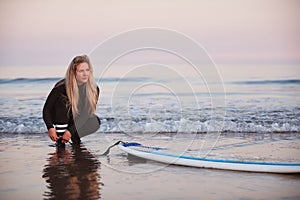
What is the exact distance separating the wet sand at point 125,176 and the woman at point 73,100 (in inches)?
13.2

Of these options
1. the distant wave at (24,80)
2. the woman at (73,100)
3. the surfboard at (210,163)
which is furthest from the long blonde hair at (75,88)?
the distant wave at (24,80)

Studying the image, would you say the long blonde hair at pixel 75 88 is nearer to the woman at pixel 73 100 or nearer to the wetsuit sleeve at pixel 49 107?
the woman at pixel 73 100

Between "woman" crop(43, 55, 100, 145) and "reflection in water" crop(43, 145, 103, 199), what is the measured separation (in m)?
0.24

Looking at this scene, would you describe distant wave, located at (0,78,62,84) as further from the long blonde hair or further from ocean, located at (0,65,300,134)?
the long blonde hair

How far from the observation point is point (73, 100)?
13.2 feet

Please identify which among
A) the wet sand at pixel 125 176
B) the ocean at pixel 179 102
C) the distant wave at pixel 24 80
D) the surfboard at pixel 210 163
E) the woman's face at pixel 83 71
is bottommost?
the wet sand at pixel 125 176

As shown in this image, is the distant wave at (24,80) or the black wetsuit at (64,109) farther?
the distant wave at (24,80)

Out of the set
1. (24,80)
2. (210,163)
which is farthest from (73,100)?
(24,80)

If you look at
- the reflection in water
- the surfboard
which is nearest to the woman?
the reflection in water

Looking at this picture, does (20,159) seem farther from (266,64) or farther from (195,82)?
(266,64)

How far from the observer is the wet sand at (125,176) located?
304 cm

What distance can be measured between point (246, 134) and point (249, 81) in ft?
11.7

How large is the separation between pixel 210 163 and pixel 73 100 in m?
1.31

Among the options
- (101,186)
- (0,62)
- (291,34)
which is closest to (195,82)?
(291,34)
